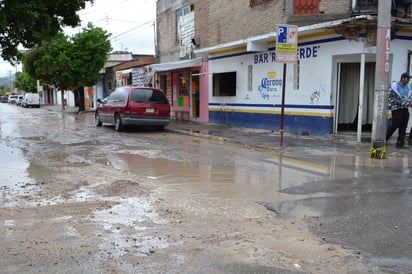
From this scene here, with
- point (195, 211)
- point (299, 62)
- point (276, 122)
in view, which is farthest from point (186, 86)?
point (195, 211)

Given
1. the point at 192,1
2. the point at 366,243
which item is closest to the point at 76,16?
the point at 192,1

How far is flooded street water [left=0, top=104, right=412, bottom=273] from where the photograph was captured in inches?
161

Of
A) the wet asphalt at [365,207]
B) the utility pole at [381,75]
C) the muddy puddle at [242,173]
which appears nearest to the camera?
the wet asphalt at [365,207]

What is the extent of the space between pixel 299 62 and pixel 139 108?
6.05 meters

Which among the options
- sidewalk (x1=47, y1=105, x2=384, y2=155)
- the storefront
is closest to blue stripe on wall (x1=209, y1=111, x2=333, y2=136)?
sidewalk (x1=47, y1=105, x2=384, y2=155)

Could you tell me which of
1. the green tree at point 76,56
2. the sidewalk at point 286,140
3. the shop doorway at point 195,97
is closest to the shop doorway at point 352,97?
the sidewalk at point 286,140

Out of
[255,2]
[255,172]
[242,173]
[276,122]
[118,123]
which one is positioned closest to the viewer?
[242,173]

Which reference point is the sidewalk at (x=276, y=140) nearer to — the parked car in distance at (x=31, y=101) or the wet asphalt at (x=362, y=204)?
the wet asphalt at (x=362, y=204)

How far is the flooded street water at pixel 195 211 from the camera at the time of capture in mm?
4078

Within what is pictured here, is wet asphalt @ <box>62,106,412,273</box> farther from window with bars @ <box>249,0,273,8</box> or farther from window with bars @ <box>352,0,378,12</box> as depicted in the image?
window with bars @ <box>249,0,273,8</box>

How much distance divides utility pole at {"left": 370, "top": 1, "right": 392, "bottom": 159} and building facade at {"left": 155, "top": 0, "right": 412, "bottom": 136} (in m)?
1.74

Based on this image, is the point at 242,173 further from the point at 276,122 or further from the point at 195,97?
the point at 195,97

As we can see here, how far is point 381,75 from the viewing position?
9477 mm

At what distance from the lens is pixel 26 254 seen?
4219 millimetres
